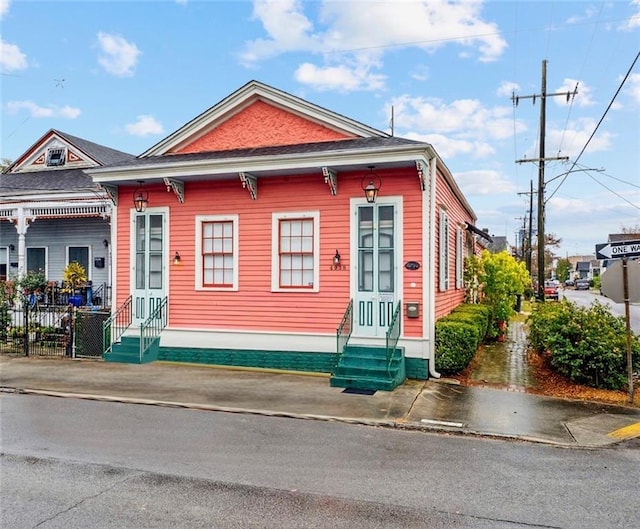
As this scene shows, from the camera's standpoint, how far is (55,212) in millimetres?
16250

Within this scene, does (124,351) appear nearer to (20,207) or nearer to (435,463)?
(20,207)

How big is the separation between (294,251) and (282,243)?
1.16ft

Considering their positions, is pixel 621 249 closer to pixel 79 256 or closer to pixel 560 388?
pixel 560 388

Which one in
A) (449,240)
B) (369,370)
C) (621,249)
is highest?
(449,240)

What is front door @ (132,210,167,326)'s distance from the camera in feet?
41.9

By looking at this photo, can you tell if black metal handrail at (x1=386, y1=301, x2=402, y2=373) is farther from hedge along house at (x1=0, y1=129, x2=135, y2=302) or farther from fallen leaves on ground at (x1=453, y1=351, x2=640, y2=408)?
hedge along house at (x1=0, y1=129, x2=135, y2=302)

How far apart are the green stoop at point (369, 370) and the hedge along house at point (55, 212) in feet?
31.0

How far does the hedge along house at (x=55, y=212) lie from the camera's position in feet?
53.3

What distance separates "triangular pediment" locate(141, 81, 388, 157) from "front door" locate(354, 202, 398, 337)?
2.25m

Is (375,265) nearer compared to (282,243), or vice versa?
(375,265)

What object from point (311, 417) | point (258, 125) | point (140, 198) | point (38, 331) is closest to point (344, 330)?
point (311, 417)

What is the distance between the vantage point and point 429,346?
34.7 ft

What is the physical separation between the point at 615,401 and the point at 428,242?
14.3ft

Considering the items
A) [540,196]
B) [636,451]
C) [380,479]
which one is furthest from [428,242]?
[540,196]
